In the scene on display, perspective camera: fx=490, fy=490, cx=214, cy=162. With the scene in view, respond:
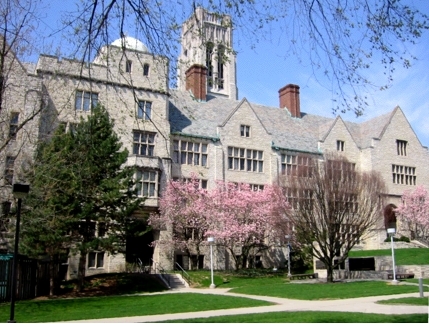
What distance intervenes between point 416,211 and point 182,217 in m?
23.6

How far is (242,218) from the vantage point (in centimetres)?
3641

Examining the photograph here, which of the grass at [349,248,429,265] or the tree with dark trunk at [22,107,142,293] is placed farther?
the grass at [349,248,429,265]

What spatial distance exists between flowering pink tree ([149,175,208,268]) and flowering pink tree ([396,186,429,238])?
68.4 ft

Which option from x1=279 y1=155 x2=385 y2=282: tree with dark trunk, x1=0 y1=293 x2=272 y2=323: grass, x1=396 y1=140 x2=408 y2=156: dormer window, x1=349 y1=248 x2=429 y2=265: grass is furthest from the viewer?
x1=396 y1=140 x2=408 y2=156: dormer window

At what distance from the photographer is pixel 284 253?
135 feet

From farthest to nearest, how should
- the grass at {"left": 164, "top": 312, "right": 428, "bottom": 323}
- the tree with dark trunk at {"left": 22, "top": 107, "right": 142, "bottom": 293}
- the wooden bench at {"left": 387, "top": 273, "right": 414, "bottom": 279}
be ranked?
the wooden bench at {"left": 387, "top": 273, "right": 414, "bottom": 279} → the tree with dark trunk at {"left": 22, "top": 107, "right": 142, "bottom": 293} → the grass at {"left": 164, "top": 312, "right": 428, "bottom": 323}

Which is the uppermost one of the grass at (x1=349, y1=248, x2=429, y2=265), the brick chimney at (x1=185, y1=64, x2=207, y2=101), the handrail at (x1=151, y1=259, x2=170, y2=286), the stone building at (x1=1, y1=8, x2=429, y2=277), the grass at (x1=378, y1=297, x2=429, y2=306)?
the brick chimney at (x1=185, y1=64, x2=207, y2=101)

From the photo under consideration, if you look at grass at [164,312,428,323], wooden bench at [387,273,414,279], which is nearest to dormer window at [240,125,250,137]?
wooden bench at [387,273,414,279]

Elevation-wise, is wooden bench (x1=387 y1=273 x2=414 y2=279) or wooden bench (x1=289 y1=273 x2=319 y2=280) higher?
wooden bench (x1=387 y1=273 x2=414 y2=279)

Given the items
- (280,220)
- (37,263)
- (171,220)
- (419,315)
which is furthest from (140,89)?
(419,315)

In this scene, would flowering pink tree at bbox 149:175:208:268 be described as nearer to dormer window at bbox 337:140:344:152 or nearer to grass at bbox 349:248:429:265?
grass at bbox 349:248:429:265

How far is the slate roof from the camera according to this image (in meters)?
41.3

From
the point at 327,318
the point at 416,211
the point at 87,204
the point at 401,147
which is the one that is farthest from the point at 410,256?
the point at 327,318

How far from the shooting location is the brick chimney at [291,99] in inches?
2041
